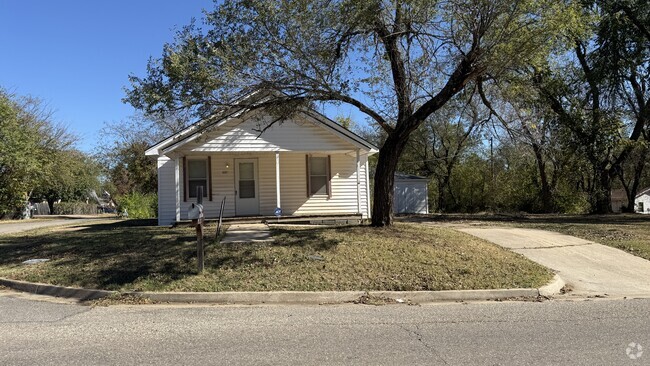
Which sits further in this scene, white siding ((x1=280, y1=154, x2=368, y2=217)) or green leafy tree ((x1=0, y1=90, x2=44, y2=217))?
green leafy tree ((x1=0, y1=90, x2=44, y2=217))

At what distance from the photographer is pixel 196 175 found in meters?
17.8

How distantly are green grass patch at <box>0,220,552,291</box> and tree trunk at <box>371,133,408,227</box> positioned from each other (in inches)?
18.4

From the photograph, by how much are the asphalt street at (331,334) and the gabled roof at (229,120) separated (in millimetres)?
5332

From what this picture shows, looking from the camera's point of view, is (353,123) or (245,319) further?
(353,123)

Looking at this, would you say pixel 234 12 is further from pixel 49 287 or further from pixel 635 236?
pixel 635 236

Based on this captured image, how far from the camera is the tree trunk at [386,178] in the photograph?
1182 cm

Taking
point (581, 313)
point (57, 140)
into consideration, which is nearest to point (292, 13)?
point (581, 313)

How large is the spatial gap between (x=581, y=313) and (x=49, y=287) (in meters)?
8.52

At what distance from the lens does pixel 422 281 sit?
8.57 metres

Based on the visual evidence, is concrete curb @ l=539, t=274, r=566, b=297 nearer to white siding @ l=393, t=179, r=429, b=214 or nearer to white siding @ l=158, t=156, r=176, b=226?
white siding @ l=158, t=156, r=176, b=226

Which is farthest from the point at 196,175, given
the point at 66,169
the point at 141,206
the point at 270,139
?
the point at 66,169

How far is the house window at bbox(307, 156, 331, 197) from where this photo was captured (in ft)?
60.6

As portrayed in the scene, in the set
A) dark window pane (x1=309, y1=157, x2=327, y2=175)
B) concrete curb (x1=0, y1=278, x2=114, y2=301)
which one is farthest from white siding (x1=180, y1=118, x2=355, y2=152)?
concrete curb (x1=0, y1=278, x2=114, y2=301)

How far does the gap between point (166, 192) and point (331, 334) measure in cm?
1336
